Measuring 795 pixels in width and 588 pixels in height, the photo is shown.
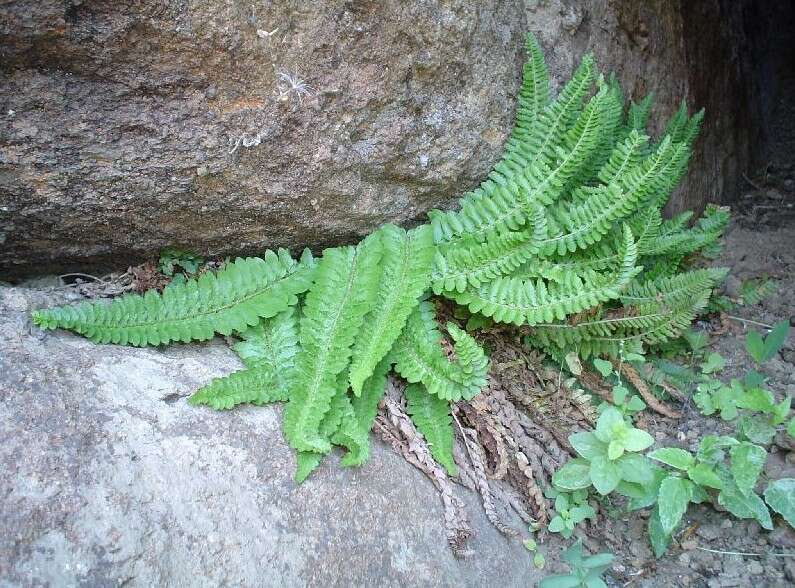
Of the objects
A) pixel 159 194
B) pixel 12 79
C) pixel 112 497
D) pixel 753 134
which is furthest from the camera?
pixel 753 134

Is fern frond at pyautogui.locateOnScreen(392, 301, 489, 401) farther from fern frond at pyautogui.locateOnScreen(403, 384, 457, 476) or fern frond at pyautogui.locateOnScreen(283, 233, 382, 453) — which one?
fern frond at pyautogui.locateOnScreen(283, 233, 382, 453)

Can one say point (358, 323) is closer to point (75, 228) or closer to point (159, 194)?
point (159, 194)

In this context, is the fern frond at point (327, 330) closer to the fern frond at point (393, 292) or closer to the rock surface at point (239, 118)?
the fern frond at point (393, 292)

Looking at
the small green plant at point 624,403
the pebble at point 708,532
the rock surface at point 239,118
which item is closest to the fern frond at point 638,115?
the rock surface at point 239,118

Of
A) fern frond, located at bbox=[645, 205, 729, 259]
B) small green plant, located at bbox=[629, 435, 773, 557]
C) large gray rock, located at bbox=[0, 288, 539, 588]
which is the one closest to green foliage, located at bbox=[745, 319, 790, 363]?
fern frond, located at bbox=[645, 205, 729, 259]

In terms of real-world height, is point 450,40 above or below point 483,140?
above

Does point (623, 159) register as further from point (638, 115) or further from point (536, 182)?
point (638, 115)

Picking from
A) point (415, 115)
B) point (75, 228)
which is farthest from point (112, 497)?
point (415, 115)

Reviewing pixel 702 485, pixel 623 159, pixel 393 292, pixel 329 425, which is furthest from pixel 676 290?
pixel 329 425

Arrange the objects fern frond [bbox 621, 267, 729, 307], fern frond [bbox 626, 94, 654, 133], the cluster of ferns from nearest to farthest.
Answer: the cluster of ferns
fern frond [bbox 621, 267, 729, 307]
fern frond [bbox 626, 94, 654, 133]
